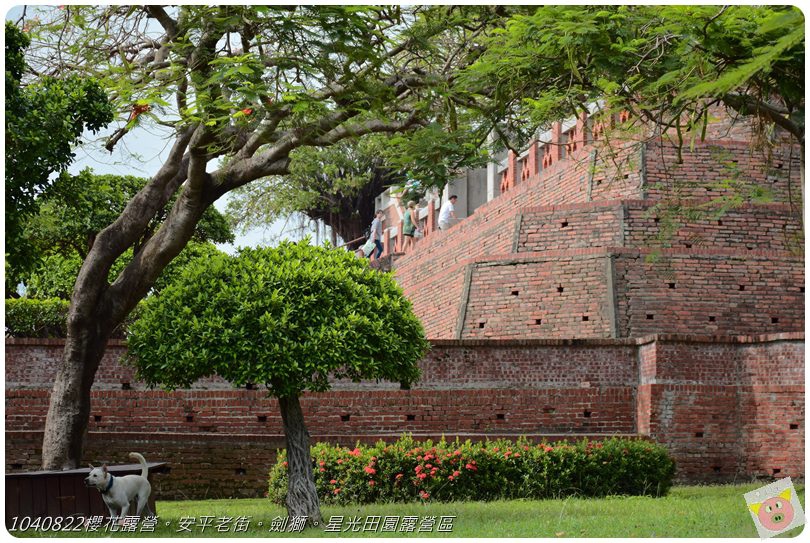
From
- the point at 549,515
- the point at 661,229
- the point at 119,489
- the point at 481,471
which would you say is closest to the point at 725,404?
the point at 661,229

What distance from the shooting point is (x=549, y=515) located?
1166 centimetres

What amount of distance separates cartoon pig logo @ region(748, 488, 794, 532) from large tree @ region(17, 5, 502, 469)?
220 inches

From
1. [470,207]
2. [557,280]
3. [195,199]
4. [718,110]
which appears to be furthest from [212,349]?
[470,207]

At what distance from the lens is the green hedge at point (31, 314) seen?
20656 mm

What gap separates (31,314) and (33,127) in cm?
1014

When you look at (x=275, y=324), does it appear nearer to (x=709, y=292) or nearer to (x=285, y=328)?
(x=285, y=328)

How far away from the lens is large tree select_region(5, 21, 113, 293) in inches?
440

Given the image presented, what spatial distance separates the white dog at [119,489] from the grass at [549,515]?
0.28m

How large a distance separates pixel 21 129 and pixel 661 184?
11809 mm

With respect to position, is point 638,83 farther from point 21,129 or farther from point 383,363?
point 21,129

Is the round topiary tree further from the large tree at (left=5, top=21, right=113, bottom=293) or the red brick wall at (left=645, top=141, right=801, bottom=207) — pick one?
the red brick wall at (left=645, top=141, right=801, bottom=207)

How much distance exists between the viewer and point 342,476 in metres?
13.1

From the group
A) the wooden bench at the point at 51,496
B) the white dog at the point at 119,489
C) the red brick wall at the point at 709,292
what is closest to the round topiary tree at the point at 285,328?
the white dog at the point at 119,489

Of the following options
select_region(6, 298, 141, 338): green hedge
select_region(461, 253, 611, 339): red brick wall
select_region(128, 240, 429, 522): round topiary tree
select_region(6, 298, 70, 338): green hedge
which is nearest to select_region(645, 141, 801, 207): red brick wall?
select_region(461, 253, 611, 339): red brick wall
